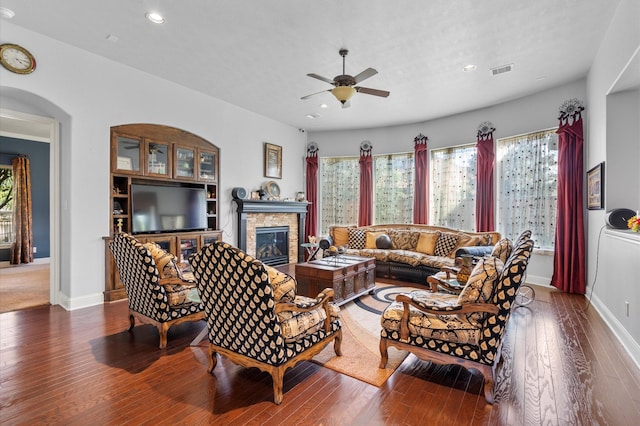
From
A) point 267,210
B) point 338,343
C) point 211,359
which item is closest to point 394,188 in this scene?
point 267,210

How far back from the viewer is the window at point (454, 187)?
6293mm

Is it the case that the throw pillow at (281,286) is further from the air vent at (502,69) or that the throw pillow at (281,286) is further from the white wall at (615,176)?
the air vent at (502,69)

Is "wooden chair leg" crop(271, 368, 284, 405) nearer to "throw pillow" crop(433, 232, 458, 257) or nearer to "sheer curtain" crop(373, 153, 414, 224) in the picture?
"throw pillow" crop(433, 232, 458, 257)

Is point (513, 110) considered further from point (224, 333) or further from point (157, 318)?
point (157, 318)

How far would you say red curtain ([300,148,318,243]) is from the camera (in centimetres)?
794

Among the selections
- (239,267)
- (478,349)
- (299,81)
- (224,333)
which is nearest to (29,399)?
(224,333)

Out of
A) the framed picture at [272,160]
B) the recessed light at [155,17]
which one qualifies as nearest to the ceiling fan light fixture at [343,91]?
the recessed light at [155,17]

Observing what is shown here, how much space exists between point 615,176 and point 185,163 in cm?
607

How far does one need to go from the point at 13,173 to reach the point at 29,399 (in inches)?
299

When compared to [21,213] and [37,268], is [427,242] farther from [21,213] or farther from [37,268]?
[21,213]

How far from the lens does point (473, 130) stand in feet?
20.4

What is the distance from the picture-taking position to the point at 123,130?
4.50 meters

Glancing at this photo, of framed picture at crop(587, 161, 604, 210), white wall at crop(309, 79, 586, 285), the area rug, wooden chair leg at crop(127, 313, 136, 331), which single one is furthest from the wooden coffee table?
white wall at crop(309, 79, 586, 285)

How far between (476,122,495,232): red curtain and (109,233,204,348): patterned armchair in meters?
5.24
